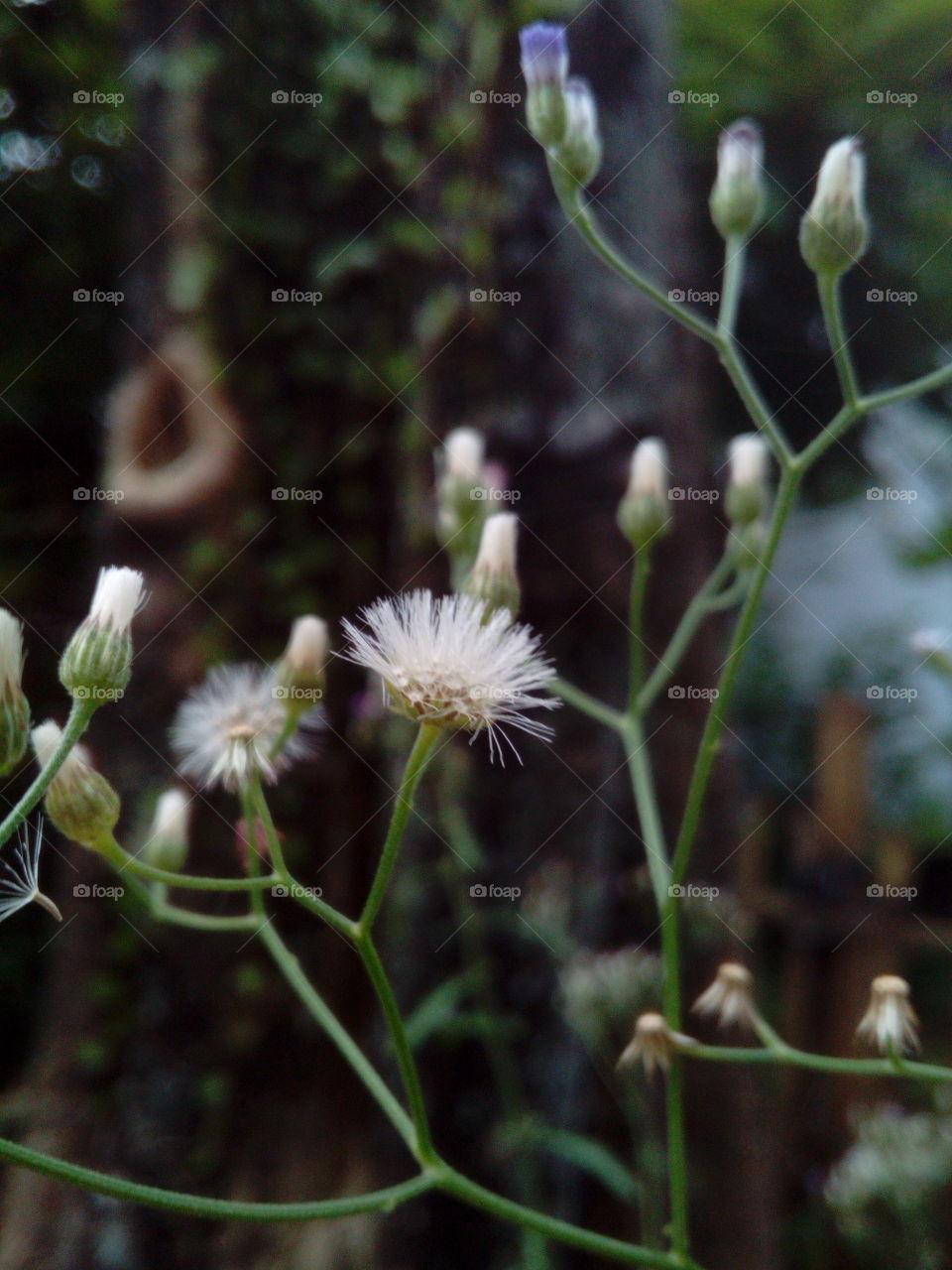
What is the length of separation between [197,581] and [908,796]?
64.1 inches

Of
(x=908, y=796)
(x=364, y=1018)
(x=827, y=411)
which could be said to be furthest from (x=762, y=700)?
(x=364, y=1018)

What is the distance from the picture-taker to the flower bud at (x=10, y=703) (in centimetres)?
49

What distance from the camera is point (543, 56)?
0.72 meters

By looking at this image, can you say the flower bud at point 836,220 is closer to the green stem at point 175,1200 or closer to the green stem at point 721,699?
the green stem at point 721,699

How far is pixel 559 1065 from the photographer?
1233 mm

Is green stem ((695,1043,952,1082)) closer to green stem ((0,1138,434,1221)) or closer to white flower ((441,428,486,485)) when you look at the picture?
green stem ((0,1138,434,1221))
